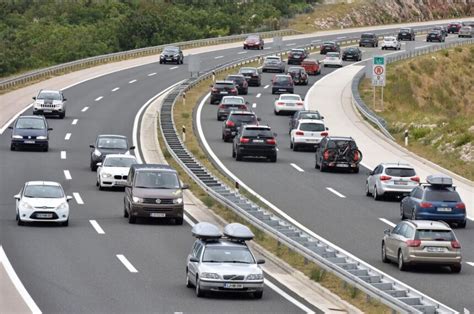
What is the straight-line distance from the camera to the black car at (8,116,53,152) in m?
55.3

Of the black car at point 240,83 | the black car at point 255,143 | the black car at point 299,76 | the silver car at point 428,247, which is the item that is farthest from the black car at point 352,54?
the silver car at point 428,247

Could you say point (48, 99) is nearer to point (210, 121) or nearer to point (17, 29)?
point (210, 121)

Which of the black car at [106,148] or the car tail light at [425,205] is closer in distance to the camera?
the car tail light at [425,205]

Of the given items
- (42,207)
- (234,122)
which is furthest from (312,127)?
(42,207)

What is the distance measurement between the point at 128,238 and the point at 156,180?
11.9 feet

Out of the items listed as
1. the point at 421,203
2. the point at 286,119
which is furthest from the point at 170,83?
the point at 421,203

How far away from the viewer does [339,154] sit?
5075 centimetres

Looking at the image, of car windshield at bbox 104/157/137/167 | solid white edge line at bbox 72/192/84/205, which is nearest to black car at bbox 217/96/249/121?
car windshield at bbox 104/157/137/167

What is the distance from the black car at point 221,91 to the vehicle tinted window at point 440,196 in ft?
129

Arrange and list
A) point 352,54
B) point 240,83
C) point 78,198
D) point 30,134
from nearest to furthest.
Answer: point 78,198 < point 30,134 < point 240,83 < point 352,54

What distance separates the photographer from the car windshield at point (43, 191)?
3709 centimetres

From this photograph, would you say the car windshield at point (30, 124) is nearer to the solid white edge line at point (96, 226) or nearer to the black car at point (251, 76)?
the solid white edge line at point (96, 226)

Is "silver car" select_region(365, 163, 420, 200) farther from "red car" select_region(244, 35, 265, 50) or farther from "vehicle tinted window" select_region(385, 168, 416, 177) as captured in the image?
"red car" select_region(244, 35, 265, 50)

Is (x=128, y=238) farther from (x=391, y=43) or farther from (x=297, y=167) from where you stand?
(x=391, y=43)
